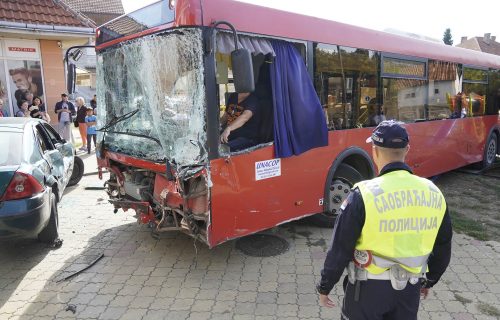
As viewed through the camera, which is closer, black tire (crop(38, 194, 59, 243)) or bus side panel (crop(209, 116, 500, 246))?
bus side panel (crop(209, 116, 500, 246))

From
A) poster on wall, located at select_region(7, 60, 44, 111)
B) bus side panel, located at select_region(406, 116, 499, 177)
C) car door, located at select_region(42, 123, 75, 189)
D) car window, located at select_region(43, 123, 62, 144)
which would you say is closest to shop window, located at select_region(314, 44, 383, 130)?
bus side panel, located at select_region(406, 116, 499, 177)

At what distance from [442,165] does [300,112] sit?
176 inches

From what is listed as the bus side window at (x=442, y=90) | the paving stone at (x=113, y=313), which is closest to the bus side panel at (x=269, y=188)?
the bus side window at (x=442, y=90)

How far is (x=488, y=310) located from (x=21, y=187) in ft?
15.4

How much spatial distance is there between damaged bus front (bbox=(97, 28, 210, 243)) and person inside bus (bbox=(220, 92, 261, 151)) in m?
0.53

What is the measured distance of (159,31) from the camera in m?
3.76

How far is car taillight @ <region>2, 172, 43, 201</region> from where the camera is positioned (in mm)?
4068

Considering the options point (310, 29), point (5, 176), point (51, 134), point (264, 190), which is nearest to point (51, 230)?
point (5, 176)

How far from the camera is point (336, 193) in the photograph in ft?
17.4

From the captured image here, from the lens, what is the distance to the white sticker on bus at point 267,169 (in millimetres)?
4118

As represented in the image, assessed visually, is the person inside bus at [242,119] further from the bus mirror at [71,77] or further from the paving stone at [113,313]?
the bus mirror at [71,77]

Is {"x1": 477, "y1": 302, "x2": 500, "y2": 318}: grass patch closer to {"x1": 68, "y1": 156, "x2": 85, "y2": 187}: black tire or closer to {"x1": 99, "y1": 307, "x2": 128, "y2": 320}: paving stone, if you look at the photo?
{"x1": 99, "y1": 307, "x2": 128, "y2": 320}: paving stone

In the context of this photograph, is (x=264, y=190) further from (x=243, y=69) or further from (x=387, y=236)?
(x=387, y=236)

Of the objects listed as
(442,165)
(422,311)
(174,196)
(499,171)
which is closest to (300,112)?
(174,196)
